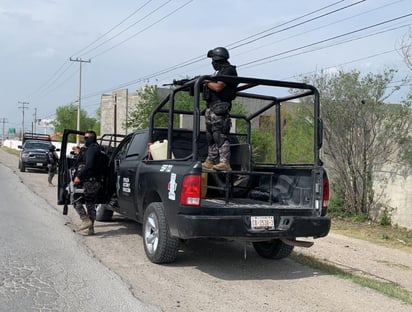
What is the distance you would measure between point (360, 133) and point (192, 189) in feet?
24.7

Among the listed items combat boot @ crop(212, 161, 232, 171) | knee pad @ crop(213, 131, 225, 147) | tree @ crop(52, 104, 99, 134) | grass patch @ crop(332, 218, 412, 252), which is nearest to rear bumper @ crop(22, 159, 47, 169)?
grass patch @ crop(332, 218, 412, 252)

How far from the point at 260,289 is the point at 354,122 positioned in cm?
747

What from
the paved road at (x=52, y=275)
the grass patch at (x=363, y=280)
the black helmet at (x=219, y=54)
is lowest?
the grass patch at (x=363, y=280)

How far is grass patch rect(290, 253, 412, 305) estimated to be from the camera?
594cm

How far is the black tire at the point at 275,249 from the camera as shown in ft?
24.1

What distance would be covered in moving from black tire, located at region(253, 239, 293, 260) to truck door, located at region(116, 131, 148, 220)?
1988 mm

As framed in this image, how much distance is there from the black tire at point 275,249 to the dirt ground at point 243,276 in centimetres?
13

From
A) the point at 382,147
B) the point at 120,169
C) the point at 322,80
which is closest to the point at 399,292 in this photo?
the point at 120,169

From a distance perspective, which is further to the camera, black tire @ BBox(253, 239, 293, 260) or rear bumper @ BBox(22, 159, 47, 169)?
rear bumper @ BBox(22, 159, 47, 169)

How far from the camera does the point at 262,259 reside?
7570 millimetres

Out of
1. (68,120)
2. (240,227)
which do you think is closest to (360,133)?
(240,227)

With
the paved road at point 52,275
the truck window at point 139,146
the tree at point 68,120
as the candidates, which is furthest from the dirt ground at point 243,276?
the tree at point 68,120

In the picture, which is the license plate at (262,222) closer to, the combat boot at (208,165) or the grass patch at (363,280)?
the combat boot at (208,165)

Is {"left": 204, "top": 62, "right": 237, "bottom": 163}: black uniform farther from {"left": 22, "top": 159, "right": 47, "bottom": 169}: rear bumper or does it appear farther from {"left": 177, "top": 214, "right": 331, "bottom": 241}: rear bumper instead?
{"left": 22, "top": 159, "right": 47, "bottom": 169}: rear bumper
